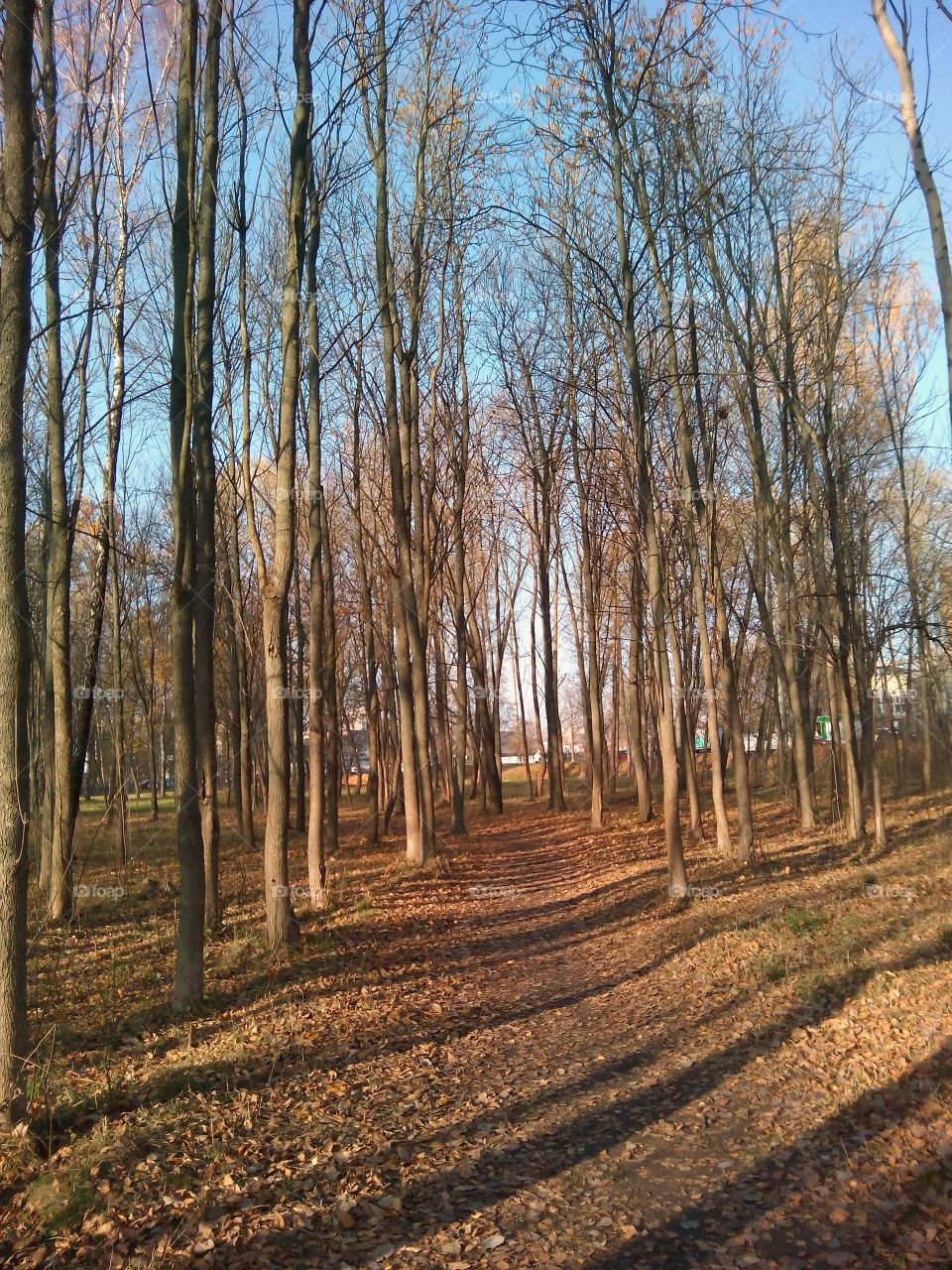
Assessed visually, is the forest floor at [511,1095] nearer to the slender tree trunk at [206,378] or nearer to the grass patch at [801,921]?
the grass patch at [801,921]

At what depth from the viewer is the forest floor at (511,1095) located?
3945mm

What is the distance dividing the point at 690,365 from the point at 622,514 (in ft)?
18.7

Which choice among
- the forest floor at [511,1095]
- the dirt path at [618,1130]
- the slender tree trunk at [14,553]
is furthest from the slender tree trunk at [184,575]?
the slender tree trunk at [14,553]

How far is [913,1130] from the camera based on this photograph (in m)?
4.59

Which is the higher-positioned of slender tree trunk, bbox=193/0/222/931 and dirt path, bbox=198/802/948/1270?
slender tree trunk, bbox=193/0/222/931

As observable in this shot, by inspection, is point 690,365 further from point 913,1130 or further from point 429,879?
point 913,1130

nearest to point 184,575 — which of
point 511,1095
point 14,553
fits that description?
point 14,553

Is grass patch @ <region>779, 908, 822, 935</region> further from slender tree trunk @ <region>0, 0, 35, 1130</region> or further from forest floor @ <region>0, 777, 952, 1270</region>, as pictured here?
slender tree trunk @ <region>0, 0, 35, 1130</region>

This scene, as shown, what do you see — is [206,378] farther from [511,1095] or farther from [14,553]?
[511,1095]

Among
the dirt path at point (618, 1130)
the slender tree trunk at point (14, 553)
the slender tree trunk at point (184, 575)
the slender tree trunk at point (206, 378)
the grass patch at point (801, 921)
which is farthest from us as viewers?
the grass patch at point (801, 921)

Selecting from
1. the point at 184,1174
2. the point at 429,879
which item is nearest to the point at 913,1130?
the point at 184,1174

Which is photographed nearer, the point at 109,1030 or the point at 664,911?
the point at 109,1030

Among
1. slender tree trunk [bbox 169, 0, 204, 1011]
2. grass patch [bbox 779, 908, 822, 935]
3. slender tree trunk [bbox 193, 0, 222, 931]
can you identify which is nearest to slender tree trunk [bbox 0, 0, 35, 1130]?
slender tree trunk [bbox 169, 0, 204, 1011]

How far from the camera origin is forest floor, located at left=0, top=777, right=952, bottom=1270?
3945 mm
